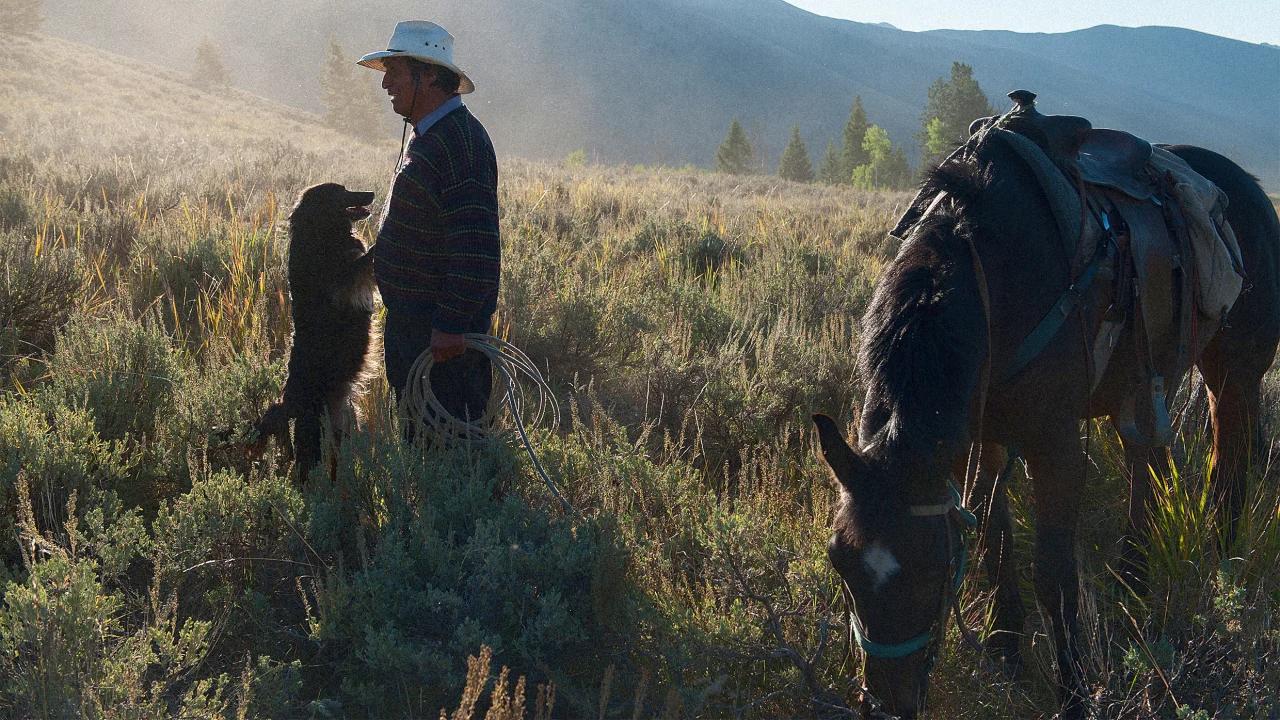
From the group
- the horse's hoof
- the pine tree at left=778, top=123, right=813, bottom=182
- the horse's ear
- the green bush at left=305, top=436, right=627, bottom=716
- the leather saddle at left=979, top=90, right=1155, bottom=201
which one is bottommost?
the green bush at left=305, top=436, right=627, bottom=716

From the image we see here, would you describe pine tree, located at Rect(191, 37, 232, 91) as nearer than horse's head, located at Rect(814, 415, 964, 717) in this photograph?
No

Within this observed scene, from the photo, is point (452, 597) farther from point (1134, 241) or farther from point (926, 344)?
point (1134, 241)

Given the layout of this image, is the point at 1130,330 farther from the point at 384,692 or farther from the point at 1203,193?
the point at 384,692

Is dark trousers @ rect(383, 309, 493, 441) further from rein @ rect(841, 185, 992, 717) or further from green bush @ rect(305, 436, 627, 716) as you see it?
rein @ rect(841, 185, 992, 717)

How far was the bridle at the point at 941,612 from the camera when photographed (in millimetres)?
2057

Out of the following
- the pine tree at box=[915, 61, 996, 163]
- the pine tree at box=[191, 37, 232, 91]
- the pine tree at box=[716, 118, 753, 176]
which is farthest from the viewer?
the pine tree at box=[716, 118, 753, 176]

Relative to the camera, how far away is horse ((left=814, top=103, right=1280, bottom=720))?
6.73ft

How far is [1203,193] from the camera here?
3457 mm

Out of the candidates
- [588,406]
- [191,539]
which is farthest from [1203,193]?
[191,539]

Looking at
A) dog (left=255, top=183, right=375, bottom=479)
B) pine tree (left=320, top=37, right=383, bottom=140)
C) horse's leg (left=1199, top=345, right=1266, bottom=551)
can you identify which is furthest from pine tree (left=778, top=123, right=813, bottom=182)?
dog (left=255, top=183, right=375, bottom=479)

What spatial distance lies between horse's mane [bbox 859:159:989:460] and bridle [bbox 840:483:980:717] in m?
0.16

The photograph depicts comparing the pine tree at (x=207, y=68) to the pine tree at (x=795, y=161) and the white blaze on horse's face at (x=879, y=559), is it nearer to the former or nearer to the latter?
the pine tree at (x=795, y=161)

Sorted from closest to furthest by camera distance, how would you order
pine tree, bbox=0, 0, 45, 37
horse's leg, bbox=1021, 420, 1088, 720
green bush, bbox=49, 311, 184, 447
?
horse's leg, bbox=1021, 420, 1088, 720 → green bush, bbox=49, 311, 184, 447 → pine tree, bbox=0, 0, 45, 37

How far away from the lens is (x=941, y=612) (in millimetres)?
2111
